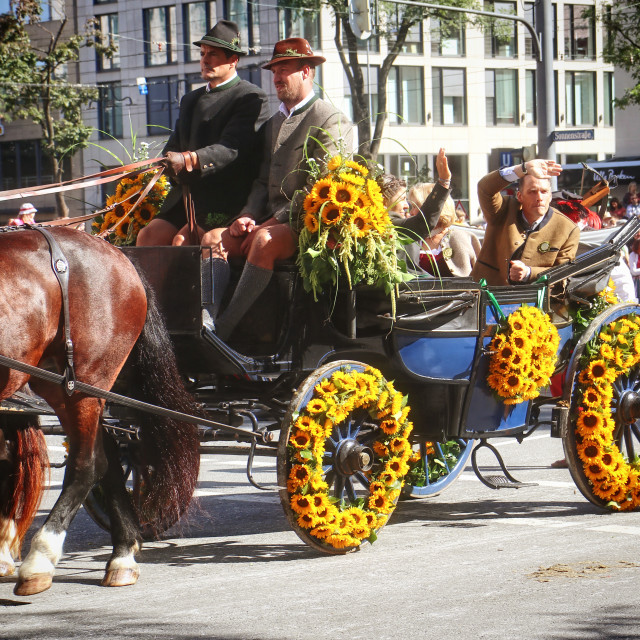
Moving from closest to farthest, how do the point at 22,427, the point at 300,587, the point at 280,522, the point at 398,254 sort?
the point at 300,587, the point at 22,427, the point at 398,254, the point at 280,522

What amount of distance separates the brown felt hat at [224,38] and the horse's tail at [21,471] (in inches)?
94.1

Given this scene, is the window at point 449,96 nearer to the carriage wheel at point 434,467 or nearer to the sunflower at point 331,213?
the carriage wheel at point 434,467

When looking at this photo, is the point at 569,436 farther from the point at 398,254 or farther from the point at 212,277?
the point at 212,277

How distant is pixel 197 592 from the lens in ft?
17.2

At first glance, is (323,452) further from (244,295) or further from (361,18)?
(361,18)

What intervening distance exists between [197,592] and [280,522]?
6.24ft

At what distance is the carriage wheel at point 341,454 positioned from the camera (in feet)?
19.0

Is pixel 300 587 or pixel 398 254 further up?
pixel 398 254

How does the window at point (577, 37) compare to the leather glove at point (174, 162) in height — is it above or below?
above

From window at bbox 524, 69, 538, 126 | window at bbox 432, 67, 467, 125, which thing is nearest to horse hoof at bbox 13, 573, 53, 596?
window at bbox 432, 67, 467, 125

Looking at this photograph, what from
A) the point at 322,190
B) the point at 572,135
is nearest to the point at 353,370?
the point at 322,190

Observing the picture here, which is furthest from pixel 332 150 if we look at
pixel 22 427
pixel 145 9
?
pixel 145 9

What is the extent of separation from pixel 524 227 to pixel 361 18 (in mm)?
10105

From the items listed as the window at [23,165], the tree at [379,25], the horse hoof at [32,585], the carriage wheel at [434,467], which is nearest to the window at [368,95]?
the tree at [379,25]
